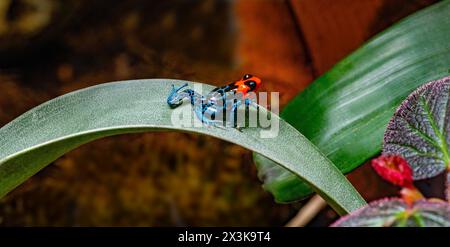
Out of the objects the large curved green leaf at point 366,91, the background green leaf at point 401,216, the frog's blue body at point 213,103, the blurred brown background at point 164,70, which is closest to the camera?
the background green leaf at point 401,216

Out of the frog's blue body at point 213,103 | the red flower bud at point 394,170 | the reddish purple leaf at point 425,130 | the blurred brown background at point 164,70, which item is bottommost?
the red flower bud at point 394,170

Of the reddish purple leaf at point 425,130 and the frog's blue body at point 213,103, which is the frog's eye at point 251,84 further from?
the reddish purple leaf at point 425,130

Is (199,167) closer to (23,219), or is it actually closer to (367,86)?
(23,219)

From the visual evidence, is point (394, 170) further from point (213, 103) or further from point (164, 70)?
point (164, 70)

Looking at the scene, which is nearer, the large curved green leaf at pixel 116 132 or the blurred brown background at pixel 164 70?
the large curved green leaf at pixel 116 132

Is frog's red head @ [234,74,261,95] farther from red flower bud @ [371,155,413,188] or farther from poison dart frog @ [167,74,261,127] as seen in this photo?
red flower bud @ [371,155,413,188]

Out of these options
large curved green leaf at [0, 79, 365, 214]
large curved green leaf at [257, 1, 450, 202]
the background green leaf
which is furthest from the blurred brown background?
the background green leaf

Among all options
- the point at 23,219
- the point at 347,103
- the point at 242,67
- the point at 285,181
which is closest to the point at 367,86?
the point at 347,103

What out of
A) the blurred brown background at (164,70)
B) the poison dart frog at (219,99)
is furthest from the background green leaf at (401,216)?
the blurred brown background at (164,70)
